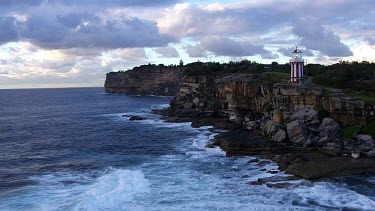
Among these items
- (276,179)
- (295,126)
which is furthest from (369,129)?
(276,179)

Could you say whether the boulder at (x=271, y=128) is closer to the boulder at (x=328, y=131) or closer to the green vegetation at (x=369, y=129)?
the boulder at (x=328, y=131)

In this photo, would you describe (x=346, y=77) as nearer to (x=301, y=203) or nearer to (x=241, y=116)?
(x=241, y=116)

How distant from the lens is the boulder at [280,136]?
51.8 metres

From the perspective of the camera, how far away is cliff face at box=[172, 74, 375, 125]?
51.1m

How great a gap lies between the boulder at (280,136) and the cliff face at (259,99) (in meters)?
7.04

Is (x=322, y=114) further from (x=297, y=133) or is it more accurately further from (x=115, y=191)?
(x=115, y=191)

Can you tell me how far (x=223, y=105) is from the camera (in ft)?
278

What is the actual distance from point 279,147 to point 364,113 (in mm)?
11709

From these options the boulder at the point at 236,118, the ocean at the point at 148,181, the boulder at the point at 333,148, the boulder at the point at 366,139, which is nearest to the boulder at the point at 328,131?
the boulder at the point at 333,148

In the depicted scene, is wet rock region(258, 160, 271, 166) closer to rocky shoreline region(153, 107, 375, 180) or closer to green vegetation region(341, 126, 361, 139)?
rocky shoreline region(153, 107, 375, 180)

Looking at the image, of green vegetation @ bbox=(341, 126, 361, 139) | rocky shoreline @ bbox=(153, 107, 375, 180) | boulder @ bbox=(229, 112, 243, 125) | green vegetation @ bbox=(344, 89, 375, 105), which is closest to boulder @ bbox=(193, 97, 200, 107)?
boulder @ bbox=(229, 112, 243, 125)

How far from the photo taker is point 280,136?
5212 cm

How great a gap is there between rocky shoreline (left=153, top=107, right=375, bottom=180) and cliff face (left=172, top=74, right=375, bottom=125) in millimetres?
3029

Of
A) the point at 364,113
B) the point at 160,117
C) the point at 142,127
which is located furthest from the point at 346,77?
the point at 160,117
